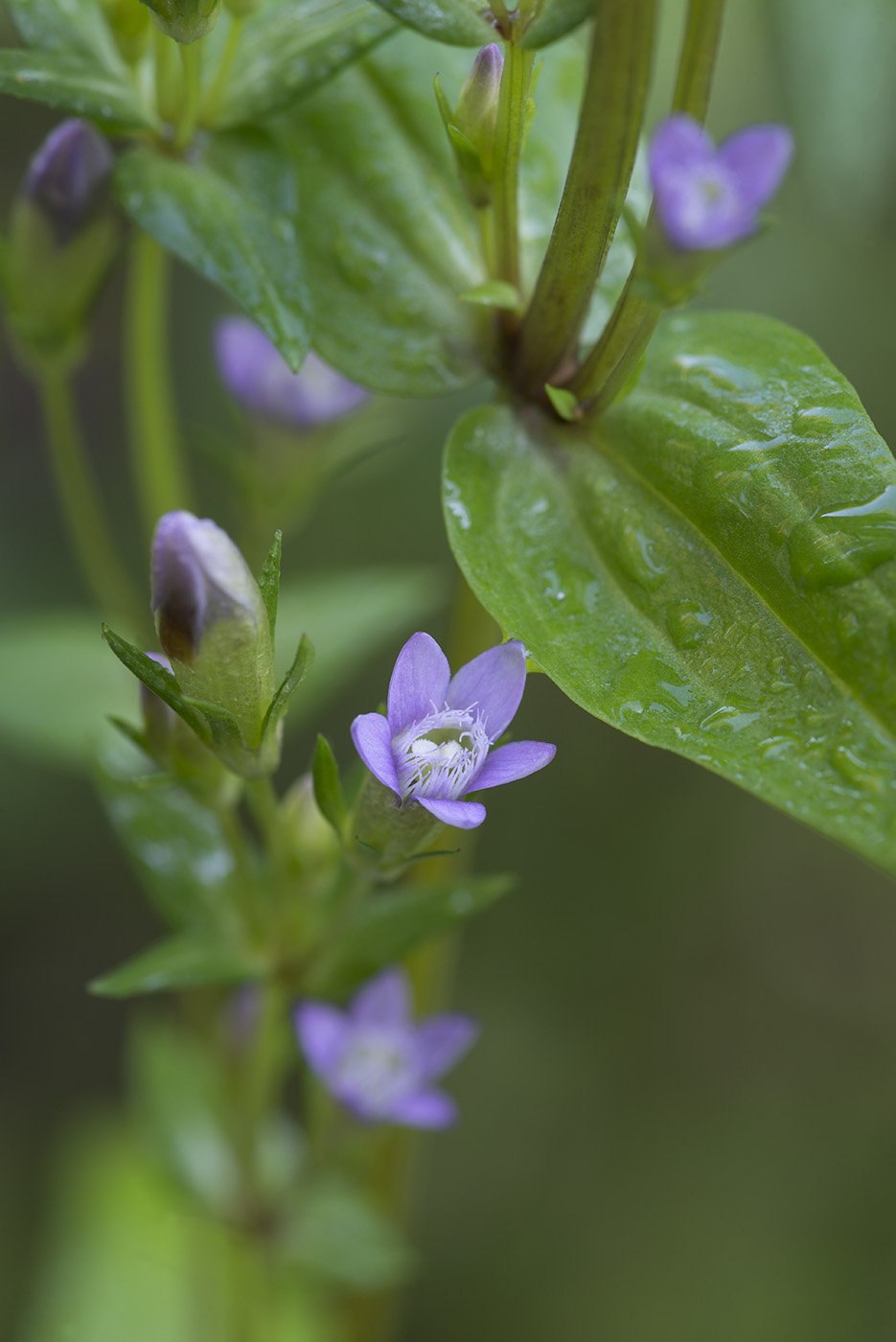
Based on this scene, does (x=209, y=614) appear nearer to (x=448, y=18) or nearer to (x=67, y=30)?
(x=448, y=18)

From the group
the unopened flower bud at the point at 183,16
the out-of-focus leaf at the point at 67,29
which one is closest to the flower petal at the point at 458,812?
the unopened flower bud at the point at 183,16

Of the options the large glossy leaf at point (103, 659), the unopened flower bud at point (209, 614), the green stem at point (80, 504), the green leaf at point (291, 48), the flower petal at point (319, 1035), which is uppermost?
the green leaf at point (291, 48)

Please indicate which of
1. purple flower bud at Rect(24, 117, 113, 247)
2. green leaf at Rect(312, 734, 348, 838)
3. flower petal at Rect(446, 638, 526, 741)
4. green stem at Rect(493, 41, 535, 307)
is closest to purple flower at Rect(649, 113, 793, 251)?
green stem at Rect(493, 41, 535, 307)

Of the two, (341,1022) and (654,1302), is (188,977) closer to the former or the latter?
(341,1022)

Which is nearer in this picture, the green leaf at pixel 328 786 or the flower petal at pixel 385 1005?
the green leaf at pixel 328 786


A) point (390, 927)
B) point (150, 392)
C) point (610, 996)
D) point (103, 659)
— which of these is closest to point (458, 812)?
point (390, 927)

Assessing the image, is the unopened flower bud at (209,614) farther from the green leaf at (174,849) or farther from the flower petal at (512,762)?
the green leaf at (174,849)
